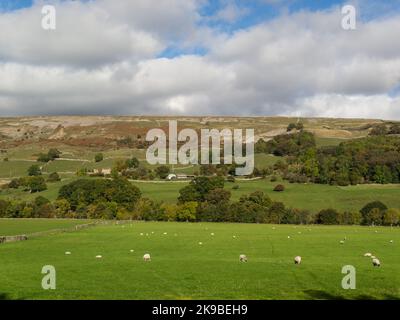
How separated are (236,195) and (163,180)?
3679cm

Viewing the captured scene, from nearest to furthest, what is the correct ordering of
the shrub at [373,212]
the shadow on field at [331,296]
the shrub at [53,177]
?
the shadow on field at [331,296]
the shrub at [373,212]
the shrub at [53,177]

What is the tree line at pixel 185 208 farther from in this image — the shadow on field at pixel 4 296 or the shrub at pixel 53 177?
the shadow on field at pixel 4 296

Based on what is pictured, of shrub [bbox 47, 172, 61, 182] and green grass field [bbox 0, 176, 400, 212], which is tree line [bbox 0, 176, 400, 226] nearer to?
green grass field [bbox 0, 176, 400, 212]

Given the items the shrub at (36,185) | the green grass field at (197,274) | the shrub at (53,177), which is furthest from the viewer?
the shrub at (53,177)

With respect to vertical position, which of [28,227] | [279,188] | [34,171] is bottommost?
[28,227]

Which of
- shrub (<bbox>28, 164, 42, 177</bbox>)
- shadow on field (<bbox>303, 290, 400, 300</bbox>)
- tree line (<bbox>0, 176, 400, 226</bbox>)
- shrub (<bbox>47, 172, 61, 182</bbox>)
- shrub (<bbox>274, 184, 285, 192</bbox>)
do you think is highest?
shrub (<bbox>28, 164, 42, 177</bbox>)

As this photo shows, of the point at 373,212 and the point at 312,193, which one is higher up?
the point at 312,193

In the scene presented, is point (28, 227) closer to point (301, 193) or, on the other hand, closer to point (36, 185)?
point (36, 185)

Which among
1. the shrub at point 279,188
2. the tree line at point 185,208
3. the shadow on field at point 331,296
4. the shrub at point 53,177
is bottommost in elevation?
the tree line at point 185,208

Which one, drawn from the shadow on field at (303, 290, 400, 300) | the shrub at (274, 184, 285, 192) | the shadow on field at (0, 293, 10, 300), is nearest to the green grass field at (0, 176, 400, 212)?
the shrub at (274, 184, 285, 192)

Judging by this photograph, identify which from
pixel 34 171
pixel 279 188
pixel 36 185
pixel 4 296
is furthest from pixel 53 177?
pixel 4 296

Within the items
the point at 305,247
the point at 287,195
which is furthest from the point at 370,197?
the point at 305,247

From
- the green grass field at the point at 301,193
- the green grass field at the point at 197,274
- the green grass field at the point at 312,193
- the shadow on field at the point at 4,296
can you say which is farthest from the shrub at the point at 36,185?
the shadow on field at the point at 4,296
